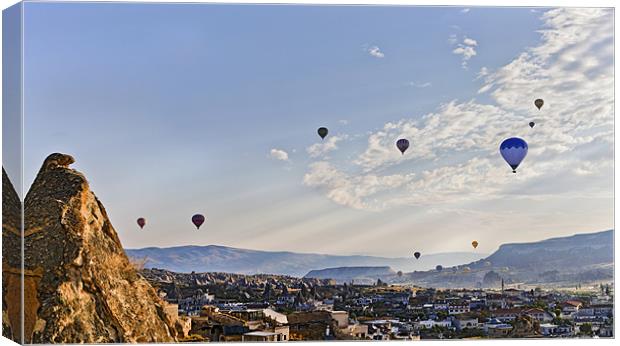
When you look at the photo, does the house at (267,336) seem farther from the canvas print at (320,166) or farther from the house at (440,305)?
the house at (440,305)

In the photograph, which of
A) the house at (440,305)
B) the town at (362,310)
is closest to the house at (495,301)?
the town at (362,310)

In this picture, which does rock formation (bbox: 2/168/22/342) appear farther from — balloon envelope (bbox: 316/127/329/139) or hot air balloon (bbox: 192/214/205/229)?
balloon envelope (bbox: 316/127/329/139)

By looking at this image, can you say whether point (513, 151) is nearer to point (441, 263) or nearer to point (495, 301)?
point (441, 263)

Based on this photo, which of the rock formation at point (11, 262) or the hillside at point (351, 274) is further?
the hillside at point (351, 274)

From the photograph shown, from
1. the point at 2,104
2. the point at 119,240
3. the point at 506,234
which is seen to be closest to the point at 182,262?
the point at 119,240

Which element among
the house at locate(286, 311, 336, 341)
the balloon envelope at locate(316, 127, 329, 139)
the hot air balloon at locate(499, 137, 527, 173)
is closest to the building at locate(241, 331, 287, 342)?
the house at locate(286, 311, 336, 341)

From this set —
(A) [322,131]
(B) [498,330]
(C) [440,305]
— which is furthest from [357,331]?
(A) [322,131]
